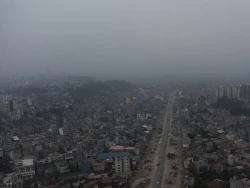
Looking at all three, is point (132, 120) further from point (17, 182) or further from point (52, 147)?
point (17, 182)

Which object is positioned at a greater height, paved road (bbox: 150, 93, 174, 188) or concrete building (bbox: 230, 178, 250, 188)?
concrete building (bbox: 230, 178, 250, 188)

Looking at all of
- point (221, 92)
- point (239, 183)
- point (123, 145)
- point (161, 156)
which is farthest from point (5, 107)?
point (221, 92)

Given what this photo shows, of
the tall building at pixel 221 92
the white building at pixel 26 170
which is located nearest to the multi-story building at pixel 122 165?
the white building at pixel 26 170

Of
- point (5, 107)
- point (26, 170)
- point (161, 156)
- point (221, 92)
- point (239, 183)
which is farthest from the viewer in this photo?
point (221, 92)

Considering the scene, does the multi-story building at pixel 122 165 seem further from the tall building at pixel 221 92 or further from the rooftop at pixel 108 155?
the tall building at pixel 221 92

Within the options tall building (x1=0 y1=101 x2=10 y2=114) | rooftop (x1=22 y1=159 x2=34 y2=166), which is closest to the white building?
rooftop (x1=22 y1=159 x2=34 y2=166)

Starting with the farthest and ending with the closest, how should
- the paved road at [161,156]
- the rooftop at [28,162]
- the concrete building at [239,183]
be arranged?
the rooftop at [28,162]
the paved road at [161,156]
the concrete building at [239,183]

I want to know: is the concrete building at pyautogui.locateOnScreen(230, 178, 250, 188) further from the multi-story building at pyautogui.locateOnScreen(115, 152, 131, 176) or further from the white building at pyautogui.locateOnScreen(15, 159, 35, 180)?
the white building at pyautogui.locateOnScreen(15, 159, 35, 180)

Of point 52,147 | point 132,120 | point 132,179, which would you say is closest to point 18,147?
point 52,147

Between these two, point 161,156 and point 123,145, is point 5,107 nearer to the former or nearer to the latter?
point 123,145

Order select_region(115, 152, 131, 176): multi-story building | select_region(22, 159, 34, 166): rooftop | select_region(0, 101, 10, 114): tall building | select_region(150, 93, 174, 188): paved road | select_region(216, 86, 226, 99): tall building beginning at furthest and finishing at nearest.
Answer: select_region(216, 86, 226, 99): tall building, select_region(0, 101, 10, 114): tall building, select_region(22, 159, 34, 166): rooftop, select_region(115, 152, 131, 176): multi-story building, select_region(150, 93, 174, 188): paved road

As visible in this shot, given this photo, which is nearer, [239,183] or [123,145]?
[239,183]
